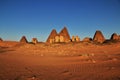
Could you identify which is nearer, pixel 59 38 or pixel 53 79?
pixel 53 79

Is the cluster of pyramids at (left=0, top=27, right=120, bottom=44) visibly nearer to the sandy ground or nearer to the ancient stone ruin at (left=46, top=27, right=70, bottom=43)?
the ancient stone ruin at (left=46, top=27, right=70, bottom=43)

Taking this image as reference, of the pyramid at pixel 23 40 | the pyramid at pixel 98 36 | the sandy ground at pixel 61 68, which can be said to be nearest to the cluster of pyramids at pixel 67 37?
the pyramid at pixel 98 36

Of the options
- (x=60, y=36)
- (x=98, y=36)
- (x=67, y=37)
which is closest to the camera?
(x=60, y=36)

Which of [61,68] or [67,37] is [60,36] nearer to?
[67,37]

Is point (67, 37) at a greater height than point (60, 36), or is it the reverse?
point (60, 36)

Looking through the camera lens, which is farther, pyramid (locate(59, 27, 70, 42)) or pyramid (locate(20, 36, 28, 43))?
pyramid (locate(20, 36, 28, 43))

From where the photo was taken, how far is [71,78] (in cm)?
751

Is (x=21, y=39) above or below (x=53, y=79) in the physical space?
above

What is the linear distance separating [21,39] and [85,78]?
76.9m

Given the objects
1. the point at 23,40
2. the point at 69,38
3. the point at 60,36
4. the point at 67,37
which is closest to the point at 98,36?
the point at 69,38

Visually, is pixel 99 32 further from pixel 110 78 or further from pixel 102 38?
pixel 110 78

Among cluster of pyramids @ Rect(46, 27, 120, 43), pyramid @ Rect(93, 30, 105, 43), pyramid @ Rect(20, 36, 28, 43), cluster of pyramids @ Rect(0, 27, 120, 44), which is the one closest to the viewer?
cluster of pyramids @ Rect(0, 27, 120, 44)

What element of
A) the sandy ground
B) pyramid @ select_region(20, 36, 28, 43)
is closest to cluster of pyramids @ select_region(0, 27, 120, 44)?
pyramid @ select_region(20, 36, 28, 43)

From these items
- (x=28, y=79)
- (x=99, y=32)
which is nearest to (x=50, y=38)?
(x=99, y=32)
